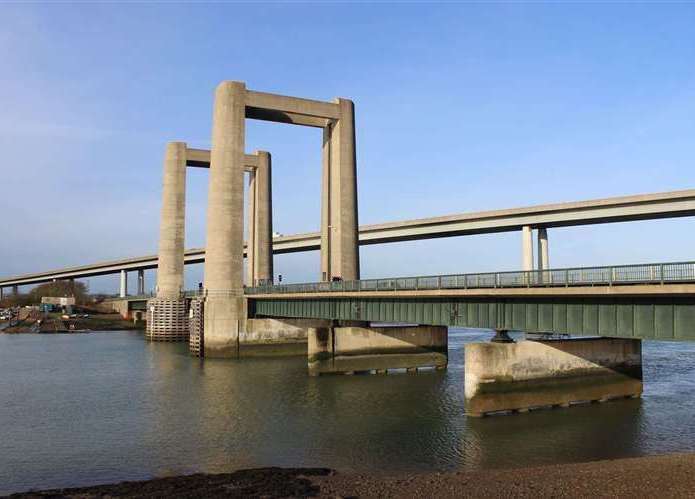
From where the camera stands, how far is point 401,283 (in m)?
45.9

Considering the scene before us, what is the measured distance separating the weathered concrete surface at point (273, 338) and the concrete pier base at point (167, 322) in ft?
88.2

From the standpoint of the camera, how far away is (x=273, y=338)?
67.5 meters

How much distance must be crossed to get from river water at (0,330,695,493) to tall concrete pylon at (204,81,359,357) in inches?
653

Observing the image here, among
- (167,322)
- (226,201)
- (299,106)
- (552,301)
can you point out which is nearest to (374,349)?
(552,301)

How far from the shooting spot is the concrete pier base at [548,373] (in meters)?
32.9

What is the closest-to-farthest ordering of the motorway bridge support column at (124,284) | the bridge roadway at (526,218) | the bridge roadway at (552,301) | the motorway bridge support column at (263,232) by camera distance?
the bridge roadway at (552,301), the bridge roadway at (526,218), the motorway bridge support column at (263,232), the motorway bridge support column at (124,284)

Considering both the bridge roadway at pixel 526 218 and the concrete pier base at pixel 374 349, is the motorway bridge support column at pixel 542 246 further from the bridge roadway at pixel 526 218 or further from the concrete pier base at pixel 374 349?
the concrete pier base at pixel 374 349

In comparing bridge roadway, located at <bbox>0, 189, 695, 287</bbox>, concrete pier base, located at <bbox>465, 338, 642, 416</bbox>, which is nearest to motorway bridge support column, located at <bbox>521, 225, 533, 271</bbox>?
bridge roadway, located at <bbox>0, 189, 695, 287</bbox>

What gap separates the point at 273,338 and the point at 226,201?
16.2 metres

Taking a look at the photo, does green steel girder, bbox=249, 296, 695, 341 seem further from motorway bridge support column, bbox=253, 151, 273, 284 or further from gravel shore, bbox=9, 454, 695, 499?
motorway bridge support column, bbox=253, 151, 273, 284

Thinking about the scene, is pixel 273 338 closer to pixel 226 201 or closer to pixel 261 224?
pixel 226 201

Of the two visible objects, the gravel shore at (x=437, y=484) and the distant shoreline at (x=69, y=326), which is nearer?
the gravel shore at (x=437, y=484)

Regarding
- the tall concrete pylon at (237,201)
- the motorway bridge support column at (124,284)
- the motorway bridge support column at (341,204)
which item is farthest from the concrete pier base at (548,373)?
the motorway bridge support column at (124,284)

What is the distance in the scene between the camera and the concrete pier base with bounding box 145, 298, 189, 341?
296 ft
